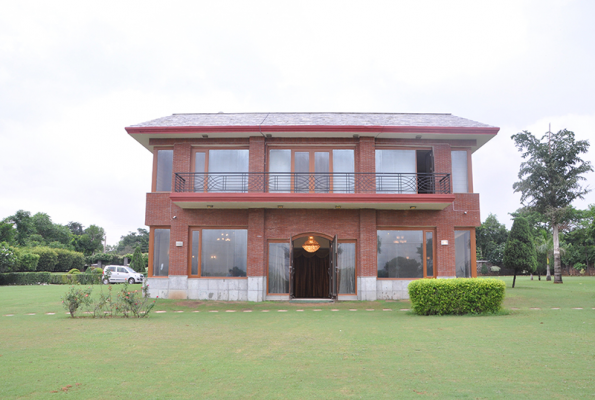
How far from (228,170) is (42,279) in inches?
923

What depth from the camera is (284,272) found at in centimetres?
1638

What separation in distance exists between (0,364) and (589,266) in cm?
5099

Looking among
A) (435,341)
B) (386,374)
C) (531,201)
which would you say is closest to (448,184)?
(435,341)

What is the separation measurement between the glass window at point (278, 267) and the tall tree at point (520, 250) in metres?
12.1

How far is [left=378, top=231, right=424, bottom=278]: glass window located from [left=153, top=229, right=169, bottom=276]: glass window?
27.3ft

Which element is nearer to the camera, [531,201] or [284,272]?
[284,272]

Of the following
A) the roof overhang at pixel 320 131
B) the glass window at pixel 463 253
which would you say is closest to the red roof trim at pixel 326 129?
the roof overhang at pixel 320 131

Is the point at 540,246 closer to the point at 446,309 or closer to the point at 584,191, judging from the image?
the point at 584,191

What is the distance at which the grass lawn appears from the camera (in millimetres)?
4902

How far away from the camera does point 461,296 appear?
37.3 ft

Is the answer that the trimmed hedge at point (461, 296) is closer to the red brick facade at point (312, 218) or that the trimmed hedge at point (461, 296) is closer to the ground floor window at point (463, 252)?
the red brick facade at point (312, 218)

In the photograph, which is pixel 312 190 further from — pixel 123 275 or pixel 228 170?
pixel 123 275


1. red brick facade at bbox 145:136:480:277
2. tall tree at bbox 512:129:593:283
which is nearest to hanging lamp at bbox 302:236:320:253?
red brick facade at bbox 145:136:480:277

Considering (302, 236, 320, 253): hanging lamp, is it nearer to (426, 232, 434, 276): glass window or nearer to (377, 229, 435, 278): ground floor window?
(377, 229, 435, 278): ground floor window
